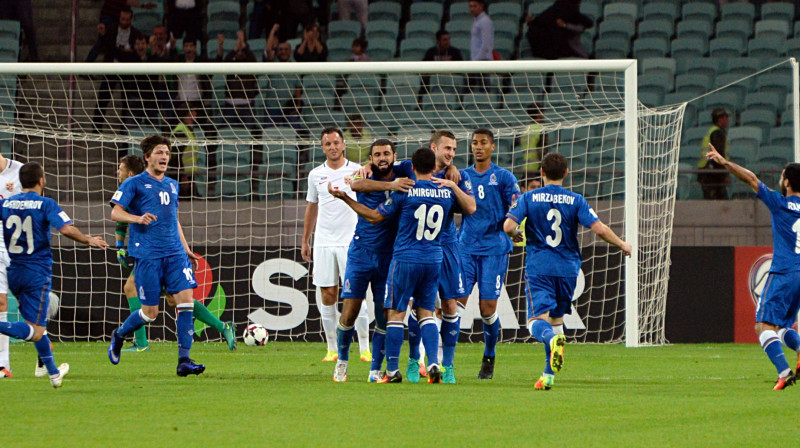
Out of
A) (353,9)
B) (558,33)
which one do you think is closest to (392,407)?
(558,33)

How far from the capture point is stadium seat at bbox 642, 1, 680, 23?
19891mm

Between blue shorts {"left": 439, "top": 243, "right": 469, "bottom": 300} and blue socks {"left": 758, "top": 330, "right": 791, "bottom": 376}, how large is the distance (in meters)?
2.19

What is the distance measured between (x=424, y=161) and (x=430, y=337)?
48.9 inches

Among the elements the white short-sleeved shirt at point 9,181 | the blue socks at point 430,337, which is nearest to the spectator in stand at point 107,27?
the white short-sleeved shirt at point 9,181

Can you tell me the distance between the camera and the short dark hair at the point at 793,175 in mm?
8102

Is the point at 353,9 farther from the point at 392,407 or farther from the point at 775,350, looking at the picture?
the point at 392,407

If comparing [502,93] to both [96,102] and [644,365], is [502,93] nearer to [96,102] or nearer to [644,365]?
[96,102]

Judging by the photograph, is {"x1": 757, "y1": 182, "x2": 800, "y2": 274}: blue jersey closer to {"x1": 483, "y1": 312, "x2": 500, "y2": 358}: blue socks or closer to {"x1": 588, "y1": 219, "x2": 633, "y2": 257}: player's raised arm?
{"x1": 588, "y1": 219, "x2": 633, "y2": 257}: player's raised arm

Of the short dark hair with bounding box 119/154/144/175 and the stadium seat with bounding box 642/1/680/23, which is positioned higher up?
the stadium seat with bounding box 642/1/680/23

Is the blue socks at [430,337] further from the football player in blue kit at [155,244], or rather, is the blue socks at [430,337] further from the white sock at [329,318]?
the white sock at [329,318]

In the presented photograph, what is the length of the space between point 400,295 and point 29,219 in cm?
282

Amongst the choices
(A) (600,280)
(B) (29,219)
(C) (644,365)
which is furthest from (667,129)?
(B) (29,219)

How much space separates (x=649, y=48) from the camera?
19.2m

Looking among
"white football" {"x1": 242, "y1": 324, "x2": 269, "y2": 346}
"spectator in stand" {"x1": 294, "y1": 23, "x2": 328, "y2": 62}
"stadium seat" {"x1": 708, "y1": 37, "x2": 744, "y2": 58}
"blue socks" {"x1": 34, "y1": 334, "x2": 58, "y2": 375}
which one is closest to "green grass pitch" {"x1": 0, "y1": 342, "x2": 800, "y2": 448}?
"blue socks" {"x1": 34, "y1": 334, "x2": 58, "y2": 375}
